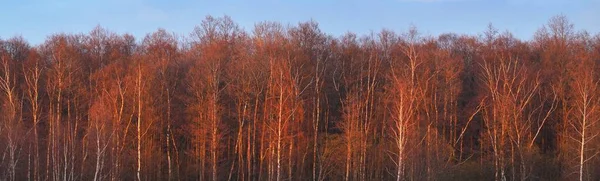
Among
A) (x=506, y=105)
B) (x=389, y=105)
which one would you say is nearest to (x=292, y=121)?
(x=389, y=105)

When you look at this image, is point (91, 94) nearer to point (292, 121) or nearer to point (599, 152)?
point (292, 121)

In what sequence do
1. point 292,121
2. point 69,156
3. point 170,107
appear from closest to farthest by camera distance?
1. point 69,156
2. point 292,121
3. point 170,107

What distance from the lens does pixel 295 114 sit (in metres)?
40.7

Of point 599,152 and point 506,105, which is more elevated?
point 506,105

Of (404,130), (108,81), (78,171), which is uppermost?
(108,81)

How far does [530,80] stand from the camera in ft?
142

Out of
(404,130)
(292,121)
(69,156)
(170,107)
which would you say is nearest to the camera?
(404,130)

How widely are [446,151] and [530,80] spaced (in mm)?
8839

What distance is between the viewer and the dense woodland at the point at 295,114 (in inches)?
1459

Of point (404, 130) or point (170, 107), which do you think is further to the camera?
point (170, 107)

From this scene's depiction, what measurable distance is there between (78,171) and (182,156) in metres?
6.67

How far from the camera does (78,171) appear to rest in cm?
3844

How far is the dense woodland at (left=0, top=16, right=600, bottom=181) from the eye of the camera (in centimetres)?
3706

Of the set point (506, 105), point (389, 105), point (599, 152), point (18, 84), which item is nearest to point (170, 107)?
point (18, 84)
